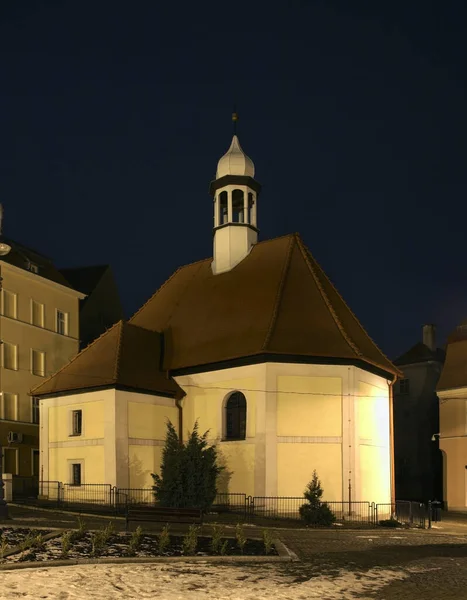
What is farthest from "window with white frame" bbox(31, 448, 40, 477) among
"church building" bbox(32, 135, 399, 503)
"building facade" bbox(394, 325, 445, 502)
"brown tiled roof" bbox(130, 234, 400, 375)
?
"building facade" bbox(394, 325, 445, 502)

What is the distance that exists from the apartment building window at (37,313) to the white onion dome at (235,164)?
42.6 ft

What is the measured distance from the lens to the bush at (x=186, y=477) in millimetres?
28938

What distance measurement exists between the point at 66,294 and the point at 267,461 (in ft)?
67.9

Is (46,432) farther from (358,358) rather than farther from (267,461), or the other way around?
(358,358)

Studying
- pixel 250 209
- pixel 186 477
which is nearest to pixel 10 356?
pixel 250 209

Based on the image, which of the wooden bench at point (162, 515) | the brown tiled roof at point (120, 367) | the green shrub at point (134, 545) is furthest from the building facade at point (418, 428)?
the green shrub at point (134, 545)

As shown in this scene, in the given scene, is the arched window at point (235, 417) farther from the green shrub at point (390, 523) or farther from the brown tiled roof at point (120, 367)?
the green shrub at point (390, 523)

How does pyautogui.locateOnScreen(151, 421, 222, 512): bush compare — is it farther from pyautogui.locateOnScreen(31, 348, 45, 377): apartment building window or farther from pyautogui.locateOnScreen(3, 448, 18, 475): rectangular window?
pyautogui.locateOnScreen(31, 348, 45, 377): apartment building window

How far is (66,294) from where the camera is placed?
152ft

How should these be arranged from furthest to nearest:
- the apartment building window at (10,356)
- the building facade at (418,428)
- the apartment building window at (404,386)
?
1. the apartment building window at (404,386)
2. the building facade at (418,428)
3. the apartment building window at (10,356)

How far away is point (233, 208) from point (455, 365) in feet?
52.5

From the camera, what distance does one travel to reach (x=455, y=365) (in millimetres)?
44312

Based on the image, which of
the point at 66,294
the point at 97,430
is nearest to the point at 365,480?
the point at 97,430

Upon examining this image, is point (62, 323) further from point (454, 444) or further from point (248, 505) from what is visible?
point (454, 444)
